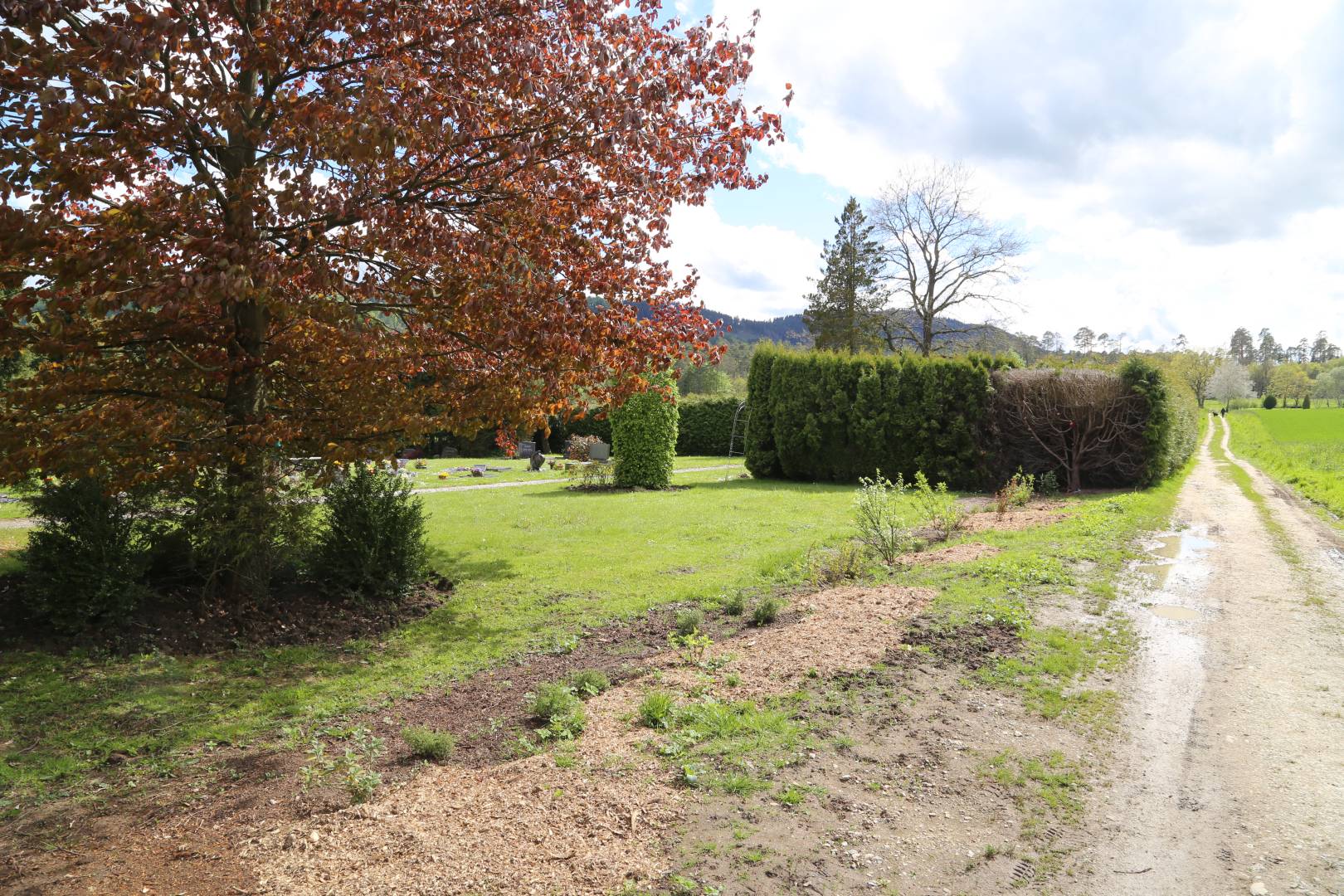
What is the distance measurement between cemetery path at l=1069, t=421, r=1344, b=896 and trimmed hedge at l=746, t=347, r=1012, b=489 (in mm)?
10111

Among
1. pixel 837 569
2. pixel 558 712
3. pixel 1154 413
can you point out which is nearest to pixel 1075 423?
pixel 1154 413

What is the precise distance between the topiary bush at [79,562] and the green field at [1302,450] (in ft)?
59.9

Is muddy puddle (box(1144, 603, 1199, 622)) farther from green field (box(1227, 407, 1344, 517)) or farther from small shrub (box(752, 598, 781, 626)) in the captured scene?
green field (box(1227, 407, 1344, 517))

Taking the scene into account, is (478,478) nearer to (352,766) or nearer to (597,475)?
(597,475)

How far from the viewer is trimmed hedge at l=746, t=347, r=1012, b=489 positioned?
61.0 feet

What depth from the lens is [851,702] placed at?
448cm

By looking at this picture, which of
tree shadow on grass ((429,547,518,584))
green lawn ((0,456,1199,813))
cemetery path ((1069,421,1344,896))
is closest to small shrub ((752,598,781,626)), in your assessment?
green lawn ((0,456,1199,813))

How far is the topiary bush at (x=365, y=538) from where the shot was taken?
277 inches

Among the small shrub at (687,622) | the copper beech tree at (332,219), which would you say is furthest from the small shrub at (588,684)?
the copper beech tree at (332,219)

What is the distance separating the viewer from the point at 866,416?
1956cm

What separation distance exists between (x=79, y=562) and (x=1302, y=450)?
3497cm

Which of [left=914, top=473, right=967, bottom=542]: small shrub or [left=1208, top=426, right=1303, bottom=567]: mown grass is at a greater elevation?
[left=914, top=473, right=967, bottom=542]: small shrub

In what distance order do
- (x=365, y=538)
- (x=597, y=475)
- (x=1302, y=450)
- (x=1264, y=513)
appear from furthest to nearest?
(x=1302, y=450)
(x=597, y=475)
(x=1264, y=513)
(x=365, y=538)

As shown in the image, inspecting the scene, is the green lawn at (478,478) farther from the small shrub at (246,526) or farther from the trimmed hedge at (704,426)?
the small shrub at (246,526)
